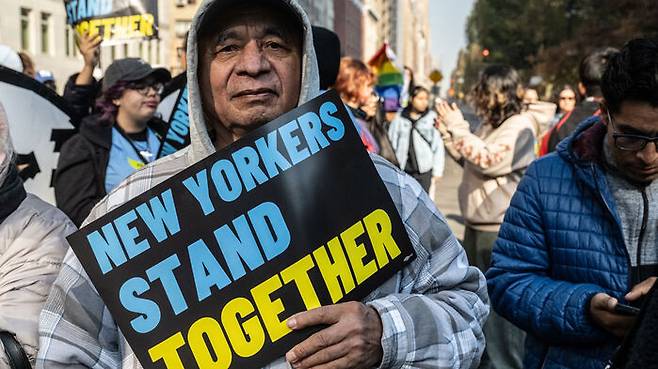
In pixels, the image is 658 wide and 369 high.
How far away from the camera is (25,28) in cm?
3028

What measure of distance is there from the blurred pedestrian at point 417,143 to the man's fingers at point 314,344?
687cm

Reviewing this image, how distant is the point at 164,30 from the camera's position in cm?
4341

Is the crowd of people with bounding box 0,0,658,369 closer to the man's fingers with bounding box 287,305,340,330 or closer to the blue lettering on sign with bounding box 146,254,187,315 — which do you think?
the man's fingers with bounding box 287,305,340,330

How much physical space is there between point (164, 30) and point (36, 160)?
134 feet

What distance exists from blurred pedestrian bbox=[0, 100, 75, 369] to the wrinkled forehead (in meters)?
0.73

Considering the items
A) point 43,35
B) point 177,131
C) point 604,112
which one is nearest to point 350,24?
point 43,35

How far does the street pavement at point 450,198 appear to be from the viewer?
1124 centimetres

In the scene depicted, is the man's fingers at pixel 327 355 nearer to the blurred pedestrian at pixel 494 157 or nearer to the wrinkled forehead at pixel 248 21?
the wrinkled forehead at pixel 248 21

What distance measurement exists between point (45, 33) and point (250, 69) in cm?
3242

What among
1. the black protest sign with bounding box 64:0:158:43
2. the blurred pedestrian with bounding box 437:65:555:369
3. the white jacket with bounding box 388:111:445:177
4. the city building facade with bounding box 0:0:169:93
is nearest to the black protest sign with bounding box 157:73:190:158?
the black protest sign with bounding box 64:0:158:43

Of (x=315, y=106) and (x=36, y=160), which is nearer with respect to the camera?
(x=315, y=106)

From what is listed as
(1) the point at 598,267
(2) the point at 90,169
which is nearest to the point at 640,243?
(1) the point at 598,267

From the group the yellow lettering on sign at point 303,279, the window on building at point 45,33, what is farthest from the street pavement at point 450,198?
the window on building at point 45,33

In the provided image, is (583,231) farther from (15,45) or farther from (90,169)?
(15,45)
